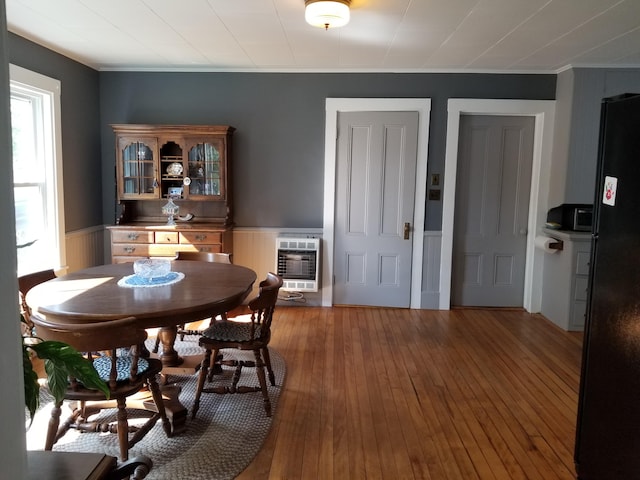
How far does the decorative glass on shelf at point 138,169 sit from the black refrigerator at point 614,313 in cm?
405

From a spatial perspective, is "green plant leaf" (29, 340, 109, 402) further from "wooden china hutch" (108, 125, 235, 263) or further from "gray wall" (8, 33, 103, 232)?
"gray wall" (8, 33, 103, 232)

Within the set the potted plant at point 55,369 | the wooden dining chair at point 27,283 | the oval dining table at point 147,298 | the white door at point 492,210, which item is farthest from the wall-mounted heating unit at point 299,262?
the potted plant at point 55,369

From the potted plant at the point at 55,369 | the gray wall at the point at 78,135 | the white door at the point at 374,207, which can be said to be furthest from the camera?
the white door at the point at 374,207

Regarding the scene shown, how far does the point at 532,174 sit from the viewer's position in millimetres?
4980

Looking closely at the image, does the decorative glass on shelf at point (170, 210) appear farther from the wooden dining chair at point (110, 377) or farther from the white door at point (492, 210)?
the white door at point (492, 210)

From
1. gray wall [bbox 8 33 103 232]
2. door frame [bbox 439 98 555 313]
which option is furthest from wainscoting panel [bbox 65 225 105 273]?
door frame [bbox 439 98 555 313]

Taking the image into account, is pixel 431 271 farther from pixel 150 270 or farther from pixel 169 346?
pixel 150 270

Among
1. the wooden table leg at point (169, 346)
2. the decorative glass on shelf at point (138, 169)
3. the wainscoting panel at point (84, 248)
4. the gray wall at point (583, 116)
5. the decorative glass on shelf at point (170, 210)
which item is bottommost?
the wooden table leg at point (169, 346)

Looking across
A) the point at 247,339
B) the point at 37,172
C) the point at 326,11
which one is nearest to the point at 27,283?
the point at 247,339

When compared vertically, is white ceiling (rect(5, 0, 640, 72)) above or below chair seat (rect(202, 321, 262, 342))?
above

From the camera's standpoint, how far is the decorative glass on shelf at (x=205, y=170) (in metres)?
4.80

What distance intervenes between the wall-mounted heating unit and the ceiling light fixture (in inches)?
94.5

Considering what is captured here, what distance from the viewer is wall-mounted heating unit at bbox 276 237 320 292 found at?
494 centimetres

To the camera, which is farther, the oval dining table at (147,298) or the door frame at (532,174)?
the door frame at (532,174)
